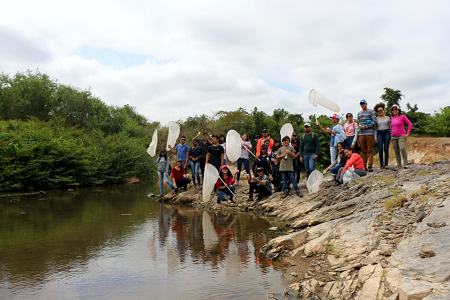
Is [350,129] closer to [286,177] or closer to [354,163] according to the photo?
[354,163]

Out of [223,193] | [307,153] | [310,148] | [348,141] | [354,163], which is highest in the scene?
[348,141]

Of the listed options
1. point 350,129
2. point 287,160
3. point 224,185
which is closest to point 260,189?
point 224,185

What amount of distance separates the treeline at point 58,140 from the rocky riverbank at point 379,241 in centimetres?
1438

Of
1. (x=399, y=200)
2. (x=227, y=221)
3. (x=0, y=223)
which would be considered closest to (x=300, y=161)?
(x=227, y=221)

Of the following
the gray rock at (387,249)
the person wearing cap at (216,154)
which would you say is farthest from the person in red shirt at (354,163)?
the gray rock at (387,249)

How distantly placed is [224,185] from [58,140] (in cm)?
1309

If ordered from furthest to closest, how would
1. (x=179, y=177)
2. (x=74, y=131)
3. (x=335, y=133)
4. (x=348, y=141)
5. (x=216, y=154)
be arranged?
1. (x=74, y=131)
2. (x=179, y=177)
3. (x=216, y=154)
4. (x=335, y=133)
5. (x=348, y=141)

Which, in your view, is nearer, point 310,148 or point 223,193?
point 310,148

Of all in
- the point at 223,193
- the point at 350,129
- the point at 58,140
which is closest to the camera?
the point at 350,129

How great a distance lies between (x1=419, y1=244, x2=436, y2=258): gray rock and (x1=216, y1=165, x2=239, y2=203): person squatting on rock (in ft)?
23.3

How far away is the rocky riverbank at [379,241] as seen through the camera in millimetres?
3252

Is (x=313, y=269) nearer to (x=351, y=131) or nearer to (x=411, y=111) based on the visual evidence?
(x=351, y=131)

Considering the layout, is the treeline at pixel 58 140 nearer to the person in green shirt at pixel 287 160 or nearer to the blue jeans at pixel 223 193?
the blue jeans at pixel 223 193

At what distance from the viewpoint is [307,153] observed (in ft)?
31.9
